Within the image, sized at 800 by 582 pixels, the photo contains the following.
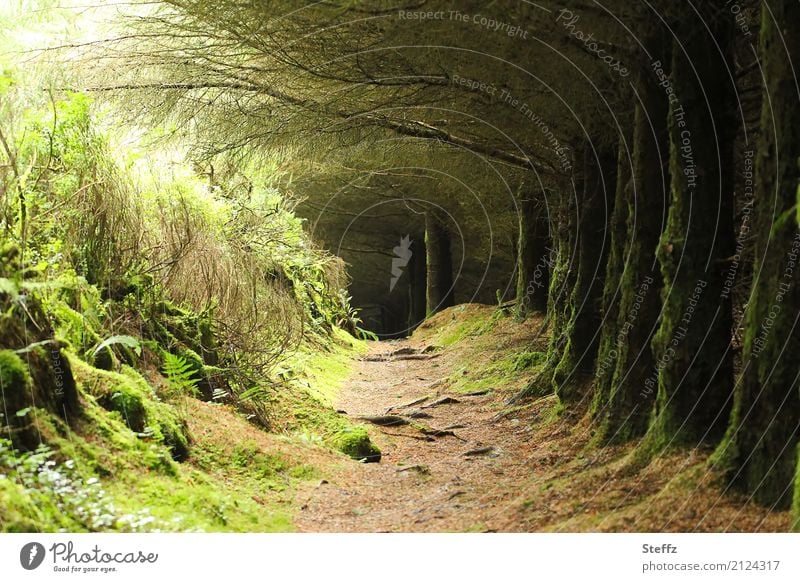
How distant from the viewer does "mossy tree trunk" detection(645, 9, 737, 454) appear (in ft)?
16.0

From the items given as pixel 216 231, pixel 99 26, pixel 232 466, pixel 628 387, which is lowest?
pixel 232 466

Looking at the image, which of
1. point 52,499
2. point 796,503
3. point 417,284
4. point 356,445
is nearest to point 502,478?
point 356,445

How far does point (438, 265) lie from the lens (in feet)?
63.7

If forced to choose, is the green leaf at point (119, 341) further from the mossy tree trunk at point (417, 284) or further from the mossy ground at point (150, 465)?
the mossy tree trunk at point (417, 284)

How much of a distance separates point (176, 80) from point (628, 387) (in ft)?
13.9

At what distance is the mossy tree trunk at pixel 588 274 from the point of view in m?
7.53

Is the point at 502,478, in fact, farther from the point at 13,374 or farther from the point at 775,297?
the point at 13,374

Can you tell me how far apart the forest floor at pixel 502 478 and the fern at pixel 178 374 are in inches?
50.3

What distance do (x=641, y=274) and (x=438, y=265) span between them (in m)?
13.6

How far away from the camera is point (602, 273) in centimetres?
779

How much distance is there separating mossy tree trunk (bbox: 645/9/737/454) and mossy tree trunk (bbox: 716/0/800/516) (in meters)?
0.70
